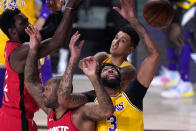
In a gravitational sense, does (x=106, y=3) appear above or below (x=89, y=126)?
above

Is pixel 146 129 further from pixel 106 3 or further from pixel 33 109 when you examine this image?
pixel 106 3

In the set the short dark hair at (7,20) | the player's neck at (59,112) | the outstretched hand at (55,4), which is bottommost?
the player's neck at (59,112)

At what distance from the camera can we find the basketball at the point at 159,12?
284cm

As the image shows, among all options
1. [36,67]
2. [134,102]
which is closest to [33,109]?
[36,67]

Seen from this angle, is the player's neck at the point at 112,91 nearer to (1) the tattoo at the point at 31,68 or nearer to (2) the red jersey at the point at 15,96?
(1) the tattoo at the point at 31,68

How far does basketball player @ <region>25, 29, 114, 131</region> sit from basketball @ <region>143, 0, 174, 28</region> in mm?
697

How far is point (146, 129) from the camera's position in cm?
476

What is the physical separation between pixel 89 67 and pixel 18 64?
0.70 m

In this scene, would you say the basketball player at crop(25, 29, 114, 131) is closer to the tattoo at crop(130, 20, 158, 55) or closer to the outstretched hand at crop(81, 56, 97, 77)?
the outstretched hand at crop(81, 56, 97, 77)

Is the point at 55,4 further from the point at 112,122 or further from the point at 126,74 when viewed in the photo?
the point at 112,122

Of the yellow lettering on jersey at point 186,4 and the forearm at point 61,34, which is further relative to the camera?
the yellow lettering on jersey at point 186,4

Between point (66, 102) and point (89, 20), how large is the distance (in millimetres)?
9878

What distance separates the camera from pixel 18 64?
283 centimetres

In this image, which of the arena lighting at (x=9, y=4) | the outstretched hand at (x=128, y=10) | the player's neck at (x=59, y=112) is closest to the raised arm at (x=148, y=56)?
the outstretched hand at (x=128, y=10)
